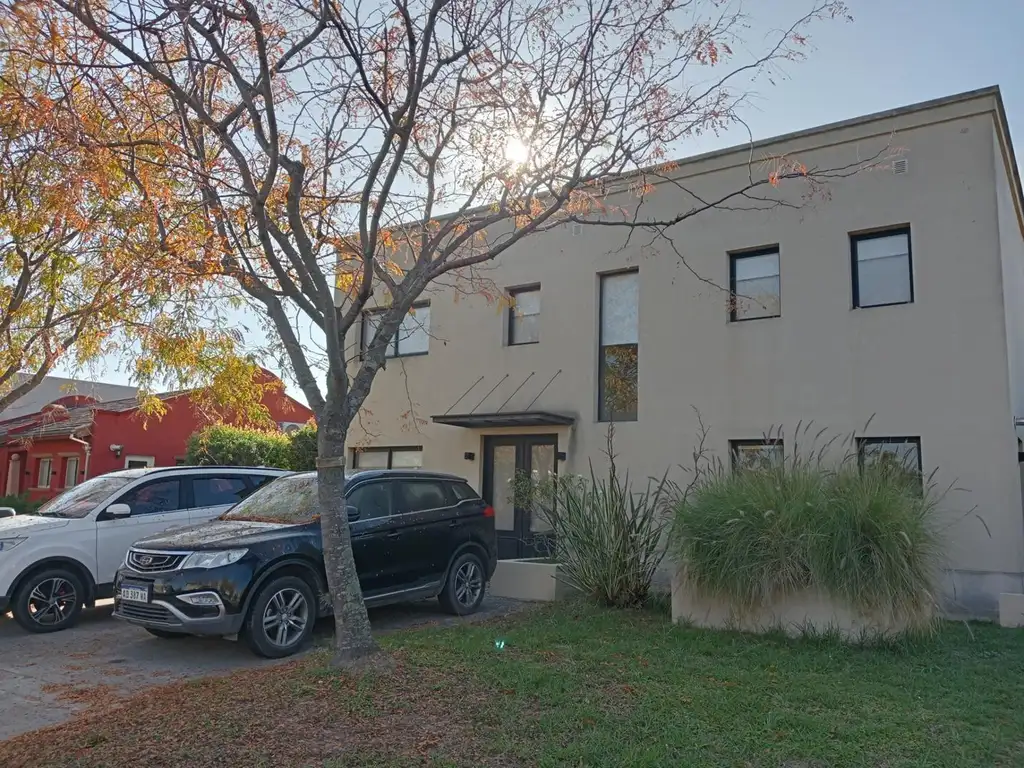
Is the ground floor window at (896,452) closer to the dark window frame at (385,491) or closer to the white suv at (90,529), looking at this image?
the dark window frame at (385,491)

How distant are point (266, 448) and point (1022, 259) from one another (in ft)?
53.7

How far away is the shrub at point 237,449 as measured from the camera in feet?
64.8

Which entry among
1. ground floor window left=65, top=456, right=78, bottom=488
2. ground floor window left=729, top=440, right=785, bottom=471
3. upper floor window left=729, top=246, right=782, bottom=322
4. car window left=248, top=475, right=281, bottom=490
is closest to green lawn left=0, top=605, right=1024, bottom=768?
ground floor window left=729, top=440, right=785, bottom=471

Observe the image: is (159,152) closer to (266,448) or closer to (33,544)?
(33,544)

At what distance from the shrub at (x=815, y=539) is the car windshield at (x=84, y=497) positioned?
6.82 meters

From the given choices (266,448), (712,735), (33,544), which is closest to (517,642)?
(712,735)

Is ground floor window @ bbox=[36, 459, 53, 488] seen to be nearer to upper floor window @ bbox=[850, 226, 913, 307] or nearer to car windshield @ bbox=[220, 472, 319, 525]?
car windshield @ bbox=[220, 472, 319, 525]

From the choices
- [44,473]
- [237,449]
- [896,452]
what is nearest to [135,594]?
[896,452]

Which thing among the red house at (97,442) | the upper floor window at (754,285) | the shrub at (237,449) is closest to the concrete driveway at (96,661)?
the upper floor window at (754,285)

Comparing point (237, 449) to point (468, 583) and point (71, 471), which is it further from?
point (468, 583)

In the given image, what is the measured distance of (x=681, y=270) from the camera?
1216 centimetres

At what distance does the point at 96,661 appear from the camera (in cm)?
780

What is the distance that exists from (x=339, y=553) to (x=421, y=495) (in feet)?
10.9

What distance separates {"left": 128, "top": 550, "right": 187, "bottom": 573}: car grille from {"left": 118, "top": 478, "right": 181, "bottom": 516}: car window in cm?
224
